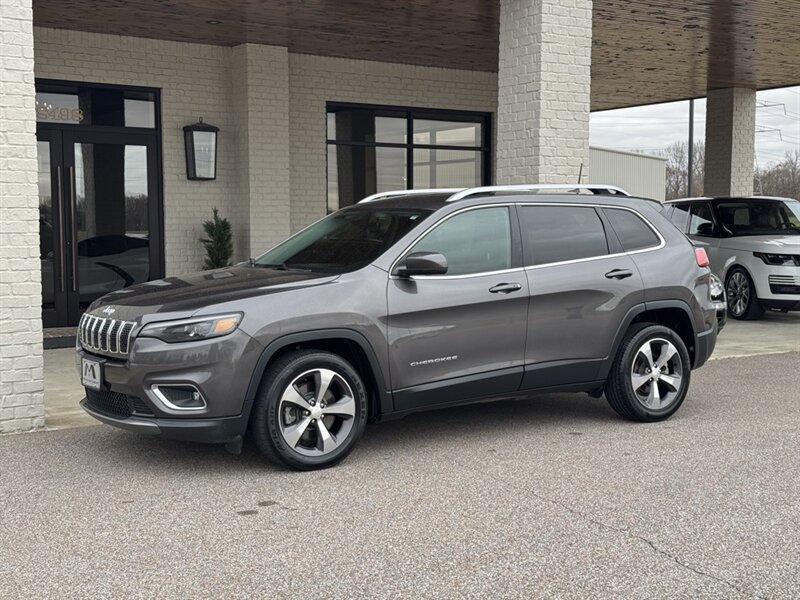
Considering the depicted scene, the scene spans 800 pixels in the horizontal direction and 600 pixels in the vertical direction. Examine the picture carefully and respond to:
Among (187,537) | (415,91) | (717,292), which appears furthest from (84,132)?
(187,537)

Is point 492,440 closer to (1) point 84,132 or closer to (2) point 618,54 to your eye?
(1) point 84,132

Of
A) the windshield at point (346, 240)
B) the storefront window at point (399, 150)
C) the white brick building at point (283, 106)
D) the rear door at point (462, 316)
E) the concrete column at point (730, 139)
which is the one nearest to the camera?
the rear door at point (462, 316)

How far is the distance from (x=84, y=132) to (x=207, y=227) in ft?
6.70

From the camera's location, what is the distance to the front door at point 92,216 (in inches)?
507

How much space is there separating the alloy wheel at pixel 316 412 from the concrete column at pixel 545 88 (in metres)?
4.53

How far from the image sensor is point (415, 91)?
15812 millimetres

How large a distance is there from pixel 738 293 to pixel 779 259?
0.91 meters

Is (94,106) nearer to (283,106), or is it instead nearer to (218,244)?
(218,244)

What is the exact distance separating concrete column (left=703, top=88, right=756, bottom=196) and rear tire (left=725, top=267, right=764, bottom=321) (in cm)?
498

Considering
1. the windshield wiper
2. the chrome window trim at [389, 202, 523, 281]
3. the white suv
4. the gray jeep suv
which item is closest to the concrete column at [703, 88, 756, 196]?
the white suv

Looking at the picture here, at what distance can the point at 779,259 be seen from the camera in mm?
14086

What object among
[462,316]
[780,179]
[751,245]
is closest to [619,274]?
[462,316]

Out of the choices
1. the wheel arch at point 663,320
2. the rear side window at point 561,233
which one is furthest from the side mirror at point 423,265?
the wheel arch at point 663,320

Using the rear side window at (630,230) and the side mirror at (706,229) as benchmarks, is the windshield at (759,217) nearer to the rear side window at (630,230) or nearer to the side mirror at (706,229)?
the side mirror at (706,229)
